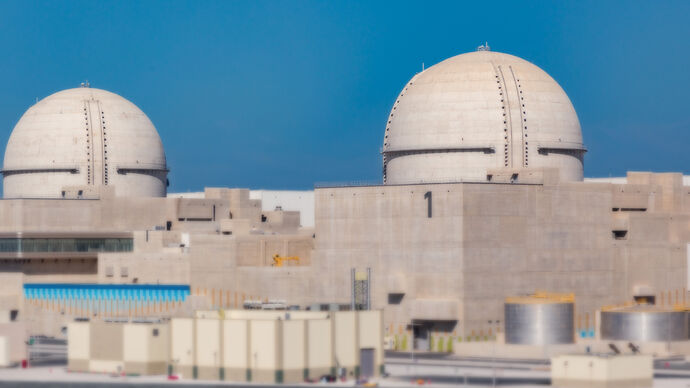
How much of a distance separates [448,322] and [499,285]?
3.89m

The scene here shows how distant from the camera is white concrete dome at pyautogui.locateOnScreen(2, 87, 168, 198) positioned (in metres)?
130

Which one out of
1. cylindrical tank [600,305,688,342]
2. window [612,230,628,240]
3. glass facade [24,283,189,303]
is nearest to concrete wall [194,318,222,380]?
glass facade [24,283,189,303]

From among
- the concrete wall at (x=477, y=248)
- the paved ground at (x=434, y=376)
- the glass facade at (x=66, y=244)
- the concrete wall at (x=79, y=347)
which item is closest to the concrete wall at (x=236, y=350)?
the paved ground at (x=434, y=376)

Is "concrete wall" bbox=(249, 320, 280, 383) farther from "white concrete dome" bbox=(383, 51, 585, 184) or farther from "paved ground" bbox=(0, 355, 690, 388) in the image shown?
"white concrete dome" bbox=(383, 51, 585, 184)

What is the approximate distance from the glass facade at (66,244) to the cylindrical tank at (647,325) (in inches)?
1451

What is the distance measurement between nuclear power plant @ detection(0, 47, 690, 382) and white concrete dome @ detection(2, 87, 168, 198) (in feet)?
0.48

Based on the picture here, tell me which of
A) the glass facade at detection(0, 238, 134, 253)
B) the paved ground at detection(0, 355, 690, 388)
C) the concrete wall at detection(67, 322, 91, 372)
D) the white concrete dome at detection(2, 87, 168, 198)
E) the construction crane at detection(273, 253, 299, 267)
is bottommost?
the paved ground at detection(0, 355, 690, 388)

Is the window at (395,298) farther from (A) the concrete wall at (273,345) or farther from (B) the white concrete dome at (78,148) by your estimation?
(B) the white concrete dome at (78,148)

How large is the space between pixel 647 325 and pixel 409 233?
15.1 meters

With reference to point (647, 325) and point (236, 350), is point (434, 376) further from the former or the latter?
point (647, 325)

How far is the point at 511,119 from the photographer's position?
114812mm

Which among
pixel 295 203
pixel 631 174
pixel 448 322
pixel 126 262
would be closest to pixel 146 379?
pixel 448 322

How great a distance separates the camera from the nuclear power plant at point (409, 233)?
10600 centimetres

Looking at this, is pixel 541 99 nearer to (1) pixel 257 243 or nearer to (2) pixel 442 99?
(2) pixel 442 99
